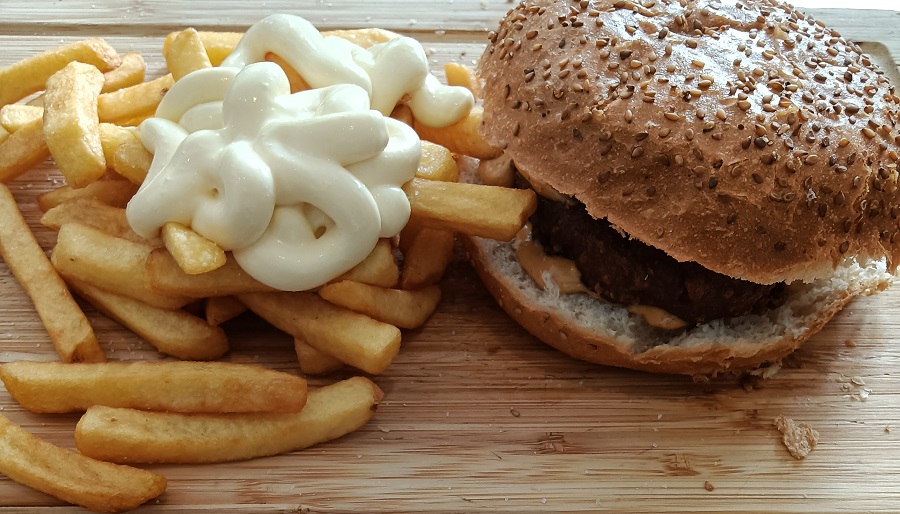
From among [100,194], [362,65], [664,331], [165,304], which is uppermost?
[362,65]

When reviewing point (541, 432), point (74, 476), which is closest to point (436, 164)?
point (541, 432)

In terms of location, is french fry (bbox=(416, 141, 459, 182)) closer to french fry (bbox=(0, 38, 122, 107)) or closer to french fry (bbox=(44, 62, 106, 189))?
french fry (bbox=(44, 62, 106, 189))

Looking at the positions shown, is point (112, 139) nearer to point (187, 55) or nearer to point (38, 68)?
point (187, 55)

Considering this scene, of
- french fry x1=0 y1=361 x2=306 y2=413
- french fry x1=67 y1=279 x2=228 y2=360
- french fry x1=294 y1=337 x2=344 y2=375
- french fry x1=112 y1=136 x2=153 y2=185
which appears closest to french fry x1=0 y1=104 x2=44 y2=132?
french fry x1=112 y1=136 x2=153 y2=185

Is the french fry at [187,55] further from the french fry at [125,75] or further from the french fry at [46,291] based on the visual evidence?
the french fry at [46,291]

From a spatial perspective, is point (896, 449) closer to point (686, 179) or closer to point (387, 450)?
point (686, 179)

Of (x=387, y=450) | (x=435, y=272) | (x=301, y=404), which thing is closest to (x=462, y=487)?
(x=387, y=450)
